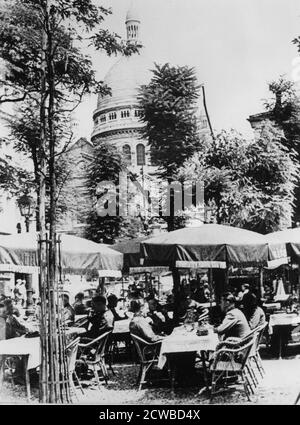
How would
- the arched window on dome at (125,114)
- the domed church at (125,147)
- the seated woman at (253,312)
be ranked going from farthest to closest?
the arched window on dome at (125,114)
the domed church at (125,147)
the seated woman at (253,312)

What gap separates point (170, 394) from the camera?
352 inches

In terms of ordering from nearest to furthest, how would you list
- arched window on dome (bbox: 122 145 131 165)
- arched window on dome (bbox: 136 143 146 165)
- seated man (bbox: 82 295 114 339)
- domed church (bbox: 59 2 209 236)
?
seated man (bbox: 82 295 114 339) < domed church (bbox: 59 2 209 236) < arched window on dome (bbox: 122 145 131 165) < arched window on dome (bbox: 136 143 146 165)

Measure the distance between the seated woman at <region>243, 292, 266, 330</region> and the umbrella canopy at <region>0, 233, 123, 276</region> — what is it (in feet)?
9.08

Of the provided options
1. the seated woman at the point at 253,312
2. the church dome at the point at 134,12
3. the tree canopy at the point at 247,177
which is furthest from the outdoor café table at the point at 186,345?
the tree canopy at the point at 247,177

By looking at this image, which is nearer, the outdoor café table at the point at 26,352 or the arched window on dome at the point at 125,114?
the outdoor café table at the point at 26,352

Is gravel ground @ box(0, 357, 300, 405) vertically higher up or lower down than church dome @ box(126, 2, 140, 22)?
lower down

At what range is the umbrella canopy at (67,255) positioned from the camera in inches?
393

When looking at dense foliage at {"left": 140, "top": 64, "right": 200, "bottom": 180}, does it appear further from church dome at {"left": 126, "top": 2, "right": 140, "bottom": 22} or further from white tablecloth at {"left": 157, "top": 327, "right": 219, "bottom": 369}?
white tablecloth at {"left": 157, "top": 327, "right": 219, "bottom": 369}

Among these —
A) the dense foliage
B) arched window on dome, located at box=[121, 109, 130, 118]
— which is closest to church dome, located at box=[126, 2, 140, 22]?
the dense foliage

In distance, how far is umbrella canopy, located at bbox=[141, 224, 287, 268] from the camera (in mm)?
9984

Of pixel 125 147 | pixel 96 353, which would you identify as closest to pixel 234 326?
pixel 96 353

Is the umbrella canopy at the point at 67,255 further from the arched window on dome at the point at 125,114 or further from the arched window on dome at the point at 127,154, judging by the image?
the arched window on dome at the point at 125,114

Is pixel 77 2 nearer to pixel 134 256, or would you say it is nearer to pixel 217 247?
pixel 217 247

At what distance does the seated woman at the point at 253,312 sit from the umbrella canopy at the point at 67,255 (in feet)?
9.08
